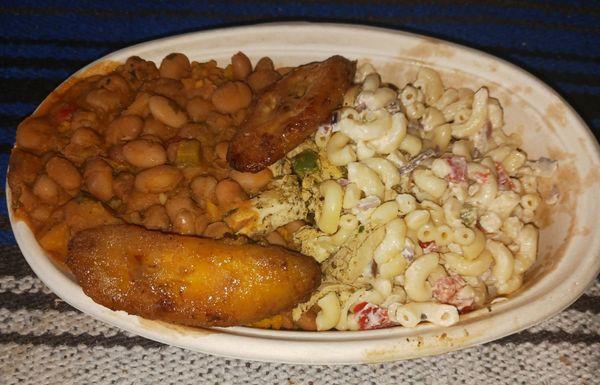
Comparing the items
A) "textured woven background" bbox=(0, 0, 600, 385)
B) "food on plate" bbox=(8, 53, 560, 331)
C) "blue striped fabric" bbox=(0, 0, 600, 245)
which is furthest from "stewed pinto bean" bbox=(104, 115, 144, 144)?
"blue striped fabric" bbox=(0, 0, 600, 245)

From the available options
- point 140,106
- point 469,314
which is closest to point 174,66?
point 140,106

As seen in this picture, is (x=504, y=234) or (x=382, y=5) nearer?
(x=504, y=234)

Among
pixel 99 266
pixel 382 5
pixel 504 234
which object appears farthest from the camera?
pixel 382 5

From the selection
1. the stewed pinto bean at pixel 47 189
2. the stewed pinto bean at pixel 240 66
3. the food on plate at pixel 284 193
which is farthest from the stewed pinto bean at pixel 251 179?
the stewed pinto bean at pixel 47 189

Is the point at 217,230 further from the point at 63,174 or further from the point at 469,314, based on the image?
the point at 469,314

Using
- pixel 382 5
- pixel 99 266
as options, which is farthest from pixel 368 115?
pixel 382 5

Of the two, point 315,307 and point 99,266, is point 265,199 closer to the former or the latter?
point 315,307

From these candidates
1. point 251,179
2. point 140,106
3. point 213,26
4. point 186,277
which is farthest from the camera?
point 213,26
